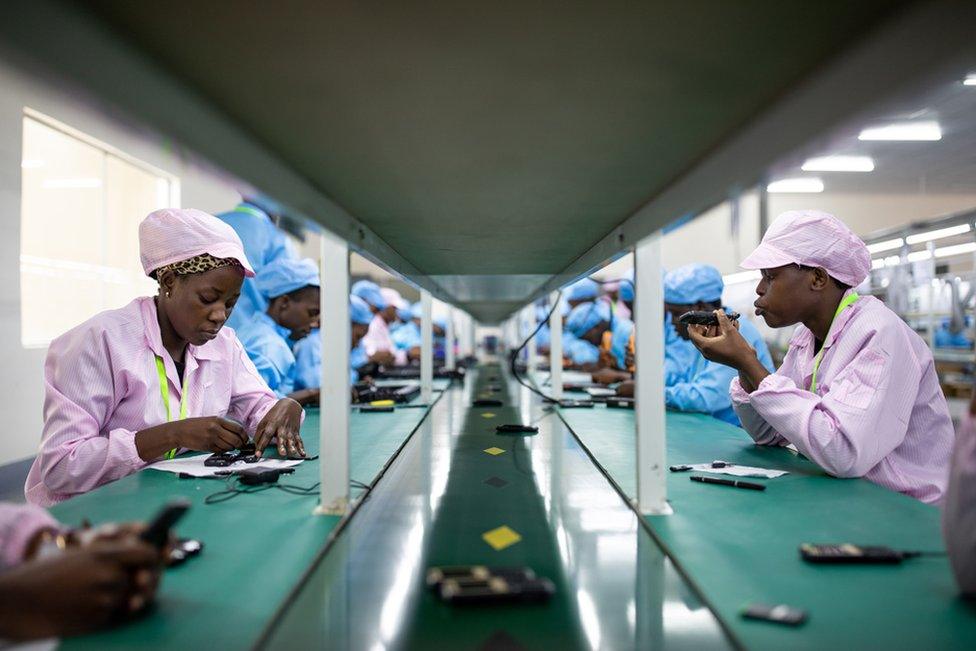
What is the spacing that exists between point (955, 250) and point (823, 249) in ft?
13.8

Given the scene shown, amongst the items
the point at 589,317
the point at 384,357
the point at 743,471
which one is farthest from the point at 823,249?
the point at 384,357

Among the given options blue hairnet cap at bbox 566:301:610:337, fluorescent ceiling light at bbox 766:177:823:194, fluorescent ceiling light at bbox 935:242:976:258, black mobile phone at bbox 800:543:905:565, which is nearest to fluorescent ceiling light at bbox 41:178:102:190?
blue hairnet cap at bbox 566:301:610:337

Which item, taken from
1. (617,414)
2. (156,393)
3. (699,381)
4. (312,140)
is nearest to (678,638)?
(312,140)

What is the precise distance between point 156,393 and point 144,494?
0.37m

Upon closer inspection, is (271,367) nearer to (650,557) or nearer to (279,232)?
(279,232)

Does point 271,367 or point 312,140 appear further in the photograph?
point 271,367

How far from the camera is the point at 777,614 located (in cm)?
59

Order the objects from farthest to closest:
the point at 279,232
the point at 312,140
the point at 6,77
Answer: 1. the point at 279,232
2. the point at 312,140
3. the point at 6,77

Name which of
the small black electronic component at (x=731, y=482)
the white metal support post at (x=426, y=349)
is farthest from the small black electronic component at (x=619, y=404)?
the small black electronic component at (x=731, y=482)

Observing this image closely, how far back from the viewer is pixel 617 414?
6.93 feet

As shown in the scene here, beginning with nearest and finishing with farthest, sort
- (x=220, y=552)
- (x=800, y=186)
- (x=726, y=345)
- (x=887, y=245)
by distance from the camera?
(x=220, y=552) → (x=726, y=345) → (x=887, y=245) → (x=800, y=186)

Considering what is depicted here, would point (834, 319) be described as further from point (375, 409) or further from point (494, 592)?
point (375, 409)

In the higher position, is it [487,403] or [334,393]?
[334,393]

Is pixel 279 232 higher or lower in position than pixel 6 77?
higher
